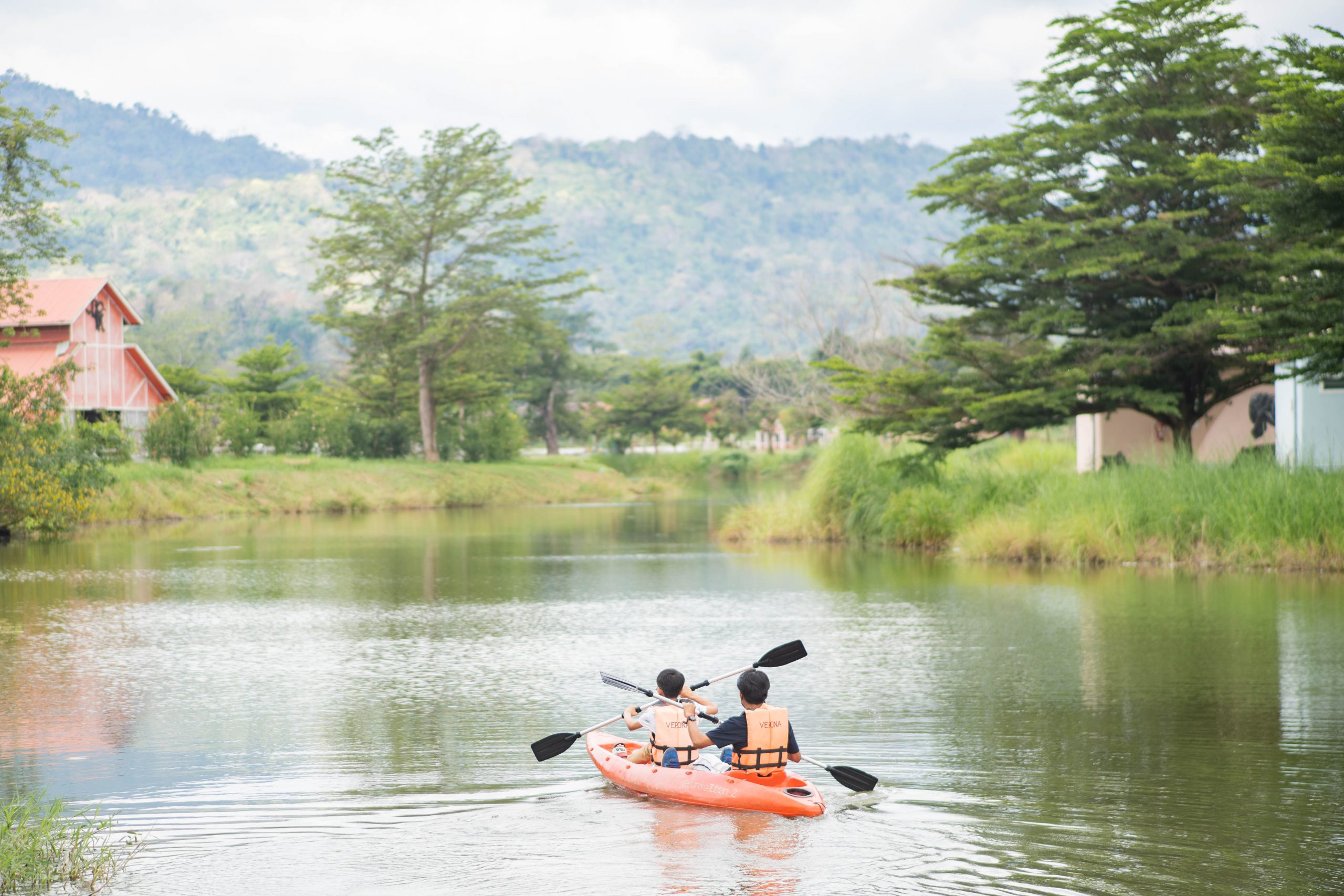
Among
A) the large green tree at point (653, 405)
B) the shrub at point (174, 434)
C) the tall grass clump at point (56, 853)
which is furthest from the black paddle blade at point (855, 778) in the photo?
the large green tree at point (653, 405)

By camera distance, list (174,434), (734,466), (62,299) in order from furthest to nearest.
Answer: (734,466) → (62,299) → (174,434)

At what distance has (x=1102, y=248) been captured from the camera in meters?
22.5

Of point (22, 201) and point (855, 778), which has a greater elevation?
point (22, 201)

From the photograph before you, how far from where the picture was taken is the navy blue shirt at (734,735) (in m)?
7.74

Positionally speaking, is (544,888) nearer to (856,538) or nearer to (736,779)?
(736,779)

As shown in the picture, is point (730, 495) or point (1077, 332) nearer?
point (1077, 332)

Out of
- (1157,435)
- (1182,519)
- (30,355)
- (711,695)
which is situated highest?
(30,355)

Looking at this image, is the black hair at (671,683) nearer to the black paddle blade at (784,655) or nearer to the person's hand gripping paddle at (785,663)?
the person's hand gripping paddle at (785,663)

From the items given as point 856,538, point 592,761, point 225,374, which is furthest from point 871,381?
point 225,374

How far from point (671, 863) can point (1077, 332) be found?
20.6 m

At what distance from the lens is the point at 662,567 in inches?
885

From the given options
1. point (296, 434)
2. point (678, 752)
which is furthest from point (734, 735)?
point (296, 434)

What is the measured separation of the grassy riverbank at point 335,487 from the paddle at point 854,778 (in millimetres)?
28089

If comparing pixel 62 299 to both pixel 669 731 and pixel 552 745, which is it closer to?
pixel 552 745
